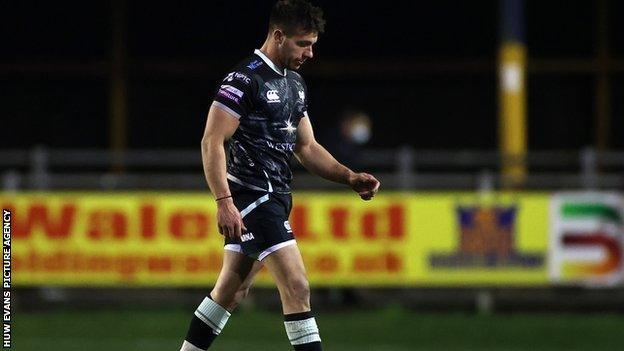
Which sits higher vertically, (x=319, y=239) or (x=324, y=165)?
(x=319, y=239)

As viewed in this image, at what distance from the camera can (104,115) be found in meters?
25.6

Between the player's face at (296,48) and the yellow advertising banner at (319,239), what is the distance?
695cm

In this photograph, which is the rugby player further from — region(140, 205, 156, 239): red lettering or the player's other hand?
region(140, 205, 156, 239): red lettering

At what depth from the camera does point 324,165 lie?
347 inches

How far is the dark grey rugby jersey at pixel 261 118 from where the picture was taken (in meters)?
8.16

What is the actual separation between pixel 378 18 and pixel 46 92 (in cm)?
584

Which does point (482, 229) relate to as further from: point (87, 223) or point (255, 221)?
point (255, 221)

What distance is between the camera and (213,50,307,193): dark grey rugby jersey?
321 inches

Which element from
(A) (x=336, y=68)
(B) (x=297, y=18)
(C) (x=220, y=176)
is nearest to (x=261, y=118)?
(C) (x=220, y=176)

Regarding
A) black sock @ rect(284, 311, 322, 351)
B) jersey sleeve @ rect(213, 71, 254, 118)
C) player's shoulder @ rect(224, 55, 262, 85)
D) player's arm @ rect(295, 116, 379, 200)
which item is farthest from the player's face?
black sock @ rect(284, 311, 322, 351)

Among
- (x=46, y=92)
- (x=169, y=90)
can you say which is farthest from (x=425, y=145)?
(x=46, y=92)

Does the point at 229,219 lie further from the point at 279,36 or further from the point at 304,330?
the point at 279,36

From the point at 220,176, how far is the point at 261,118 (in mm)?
475

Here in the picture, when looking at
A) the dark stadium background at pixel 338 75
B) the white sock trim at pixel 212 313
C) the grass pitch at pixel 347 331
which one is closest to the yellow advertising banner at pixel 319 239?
the grass pitch at pixel 347 331
